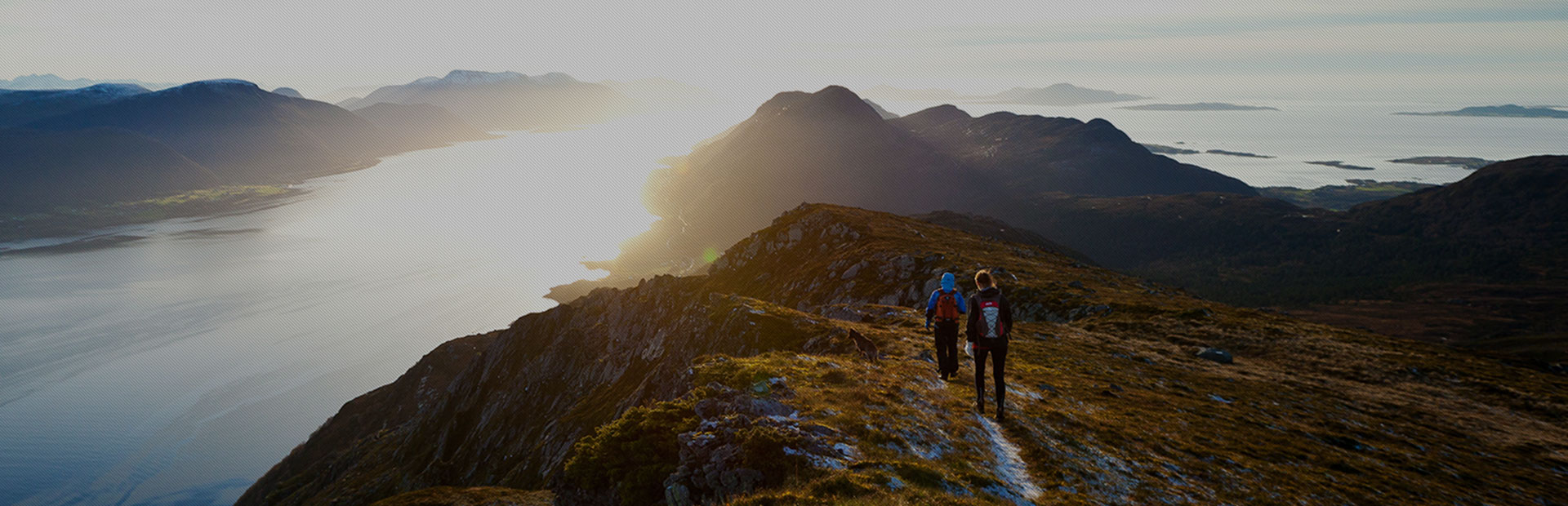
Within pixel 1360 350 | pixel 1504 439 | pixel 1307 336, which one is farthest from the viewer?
pixel 1307 336

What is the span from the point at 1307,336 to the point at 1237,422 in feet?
95.8

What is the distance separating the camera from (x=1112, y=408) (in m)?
26.8

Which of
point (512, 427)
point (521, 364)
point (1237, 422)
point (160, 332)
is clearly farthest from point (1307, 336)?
point (160, 332)

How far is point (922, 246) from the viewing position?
75.0 meters

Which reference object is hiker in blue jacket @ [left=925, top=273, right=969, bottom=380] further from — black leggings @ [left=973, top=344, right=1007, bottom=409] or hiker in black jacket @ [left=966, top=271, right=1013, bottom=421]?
black leggings @ [left=973, top=344, right=1007, bottom=409]

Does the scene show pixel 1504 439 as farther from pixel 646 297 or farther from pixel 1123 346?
pixel 646 297

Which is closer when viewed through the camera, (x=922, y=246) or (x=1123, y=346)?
(x=1123, y=346)

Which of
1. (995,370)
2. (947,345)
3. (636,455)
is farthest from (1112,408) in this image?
(636,455)

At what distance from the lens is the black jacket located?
1994 cm

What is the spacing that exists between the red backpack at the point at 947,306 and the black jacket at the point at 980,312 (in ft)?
2.77

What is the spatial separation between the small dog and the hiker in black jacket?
24.2ft

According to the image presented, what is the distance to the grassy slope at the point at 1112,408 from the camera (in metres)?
17.8

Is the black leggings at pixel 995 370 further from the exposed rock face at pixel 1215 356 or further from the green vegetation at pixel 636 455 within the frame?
the exposed rock face at pixel 1215 356

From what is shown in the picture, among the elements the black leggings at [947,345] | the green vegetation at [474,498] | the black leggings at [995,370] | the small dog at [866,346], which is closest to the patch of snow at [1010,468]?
the black leggings at [995,370]
